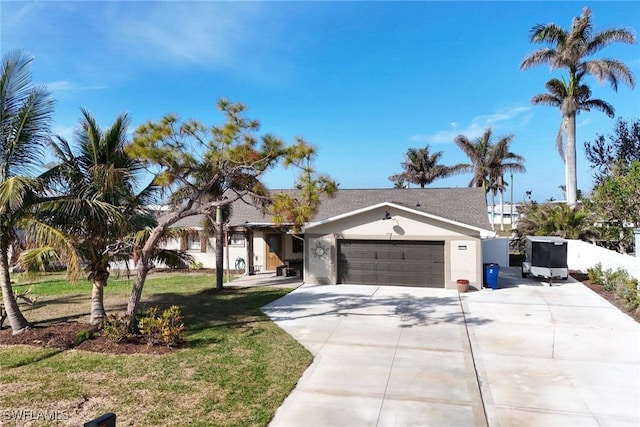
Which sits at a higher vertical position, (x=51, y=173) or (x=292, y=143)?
(x=292, y=143)

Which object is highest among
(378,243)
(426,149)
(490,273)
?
(426,149)

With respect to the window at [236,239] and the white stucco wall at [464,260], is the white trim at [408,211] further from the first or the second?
the window at [236,239]

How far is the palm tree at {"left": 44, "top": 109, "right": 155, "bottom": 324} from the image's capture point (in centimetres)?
894

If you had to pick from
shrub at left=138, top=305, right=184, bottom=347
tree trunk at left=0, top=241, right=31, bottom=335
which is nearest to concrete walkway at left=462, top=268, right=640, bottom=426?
shrub at left=138, top=305, right=184, bottom=347

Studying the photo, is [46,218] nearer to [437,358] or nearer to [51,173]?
[51,173]

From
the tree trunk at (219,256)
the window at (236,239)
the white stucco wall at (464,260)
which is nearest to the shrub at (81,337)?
the tree trunk at (219,256)

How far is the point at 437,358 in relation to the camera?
8.04m

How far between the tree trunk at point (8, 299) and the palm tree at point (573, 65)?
2804 cm

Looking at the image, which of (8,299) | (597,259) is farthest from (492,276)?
(8,299)

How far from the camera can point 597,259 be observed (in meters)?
17.2

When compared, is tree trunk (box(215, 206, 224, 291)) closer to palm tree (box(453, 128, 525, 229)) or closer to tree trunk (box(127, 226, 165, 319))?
tree trunk (box(127, 226, 165, 319))

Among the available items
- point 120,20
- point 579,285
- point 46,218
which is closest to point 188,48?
point 120,20

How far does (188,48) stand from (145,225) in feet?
18.1

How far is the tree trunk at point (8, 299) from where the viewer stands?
29.4ft
